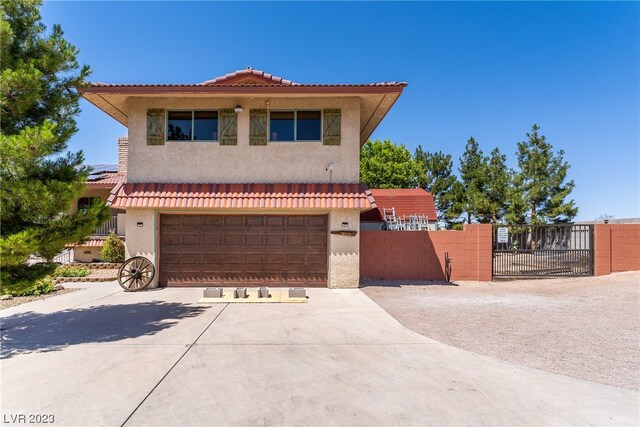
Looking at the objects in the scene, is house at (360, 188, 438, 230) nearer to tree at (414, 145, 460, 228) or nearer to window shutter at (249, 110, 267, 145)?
window shutter at (249, 110, 267, 145)

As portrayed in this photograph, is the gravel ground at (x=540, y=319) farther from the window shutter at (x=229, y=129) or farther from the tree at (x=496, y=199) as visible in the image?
the tree at (x=496, y=199)

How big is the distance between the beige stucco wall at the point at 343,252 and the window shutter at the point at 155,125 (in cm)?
601

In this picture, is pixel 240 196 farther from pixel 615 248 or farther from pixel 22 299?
pixel 615 248

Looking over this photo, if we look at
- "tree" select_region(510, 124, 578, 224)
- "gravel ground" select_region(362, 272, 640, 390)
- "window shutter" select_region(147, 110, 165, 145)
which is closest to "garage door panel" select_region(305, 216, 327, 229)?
"gravel ground" select_region(362, 272, 640, 390)

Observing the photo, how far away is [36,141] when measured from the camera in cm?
502

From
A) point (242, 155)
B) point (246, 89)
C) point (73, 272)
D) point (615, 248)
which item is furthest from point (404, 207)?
point (73, 272)

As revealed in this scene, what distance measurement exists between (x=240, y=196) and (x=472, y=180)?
109 ft

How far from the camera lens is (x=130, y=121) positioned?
35.2 ft

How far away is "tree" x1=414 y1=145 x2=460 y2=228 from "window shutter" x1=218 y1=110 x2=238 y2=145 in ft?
108

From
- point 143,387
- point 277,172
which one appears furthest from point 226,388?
point 277,172

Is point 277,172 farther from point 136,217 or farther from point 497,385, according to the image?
point 497,385

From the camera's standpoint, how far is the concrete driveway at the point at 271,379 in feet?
11.5

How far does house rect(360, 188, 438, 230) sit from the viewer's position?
21469 mm

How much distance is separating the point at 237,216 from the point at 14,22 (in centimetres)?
665
